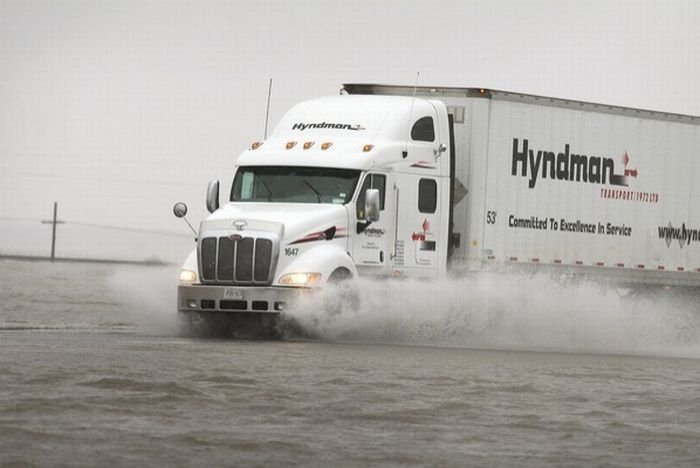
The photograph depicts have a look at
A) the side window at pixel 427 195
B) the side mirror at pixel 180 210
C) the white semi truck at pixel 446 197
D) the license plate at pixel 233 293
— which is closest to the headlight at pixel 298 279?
the white semi truck at pixel 446 197

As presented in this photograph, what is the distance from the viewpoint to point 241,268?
23.8 m

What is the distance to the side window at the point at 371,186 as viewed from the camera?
2481 cm

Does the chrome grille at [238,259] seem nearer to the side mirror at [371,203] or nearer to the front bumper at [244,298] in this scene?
the front bumper at [244,298]

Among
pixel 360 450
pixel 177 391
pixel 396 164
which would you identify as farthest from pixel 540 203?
pixel 360 450

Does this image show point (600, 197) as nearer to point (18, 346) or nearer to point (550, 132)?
point (550, 132)

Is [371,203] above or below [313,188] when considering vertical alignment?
below

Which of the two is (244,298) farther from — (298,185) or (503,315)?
(503,315)

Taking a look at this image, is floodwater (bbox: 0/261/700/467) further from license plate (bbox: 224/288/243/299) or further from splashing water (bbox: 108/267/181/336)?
license plate (bbox: 224/288/243/299)

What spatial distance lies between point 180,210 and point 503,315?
17.3 feet

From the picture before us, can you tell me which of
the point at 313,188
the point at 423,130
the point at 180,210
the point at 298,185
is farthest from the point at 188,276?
the point at 423,130

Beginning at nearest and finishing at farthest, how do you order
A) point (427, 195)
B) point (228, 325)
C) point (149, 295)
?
point (228, 325) → point (427, 195) → point (149, 295)

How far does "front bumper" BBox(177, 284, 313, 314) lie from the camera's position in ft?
77.3

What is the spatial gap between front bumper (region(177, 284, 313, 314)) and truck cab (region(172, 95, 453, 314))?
1cm

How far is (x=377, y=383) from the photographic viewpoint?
1736 cm
